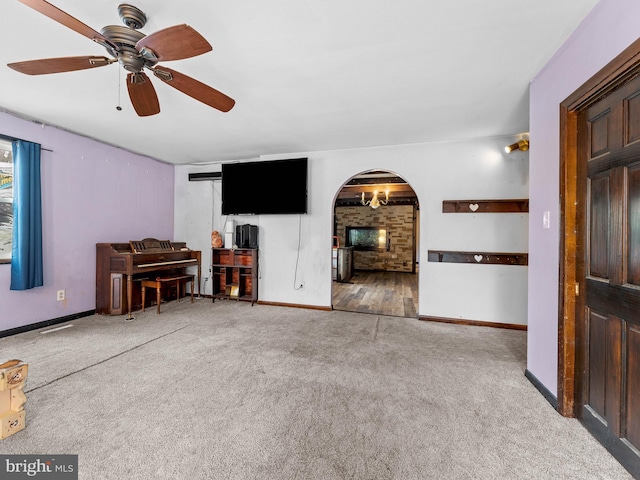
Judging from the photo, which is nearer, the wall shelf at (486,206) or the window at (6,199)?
the window at (6,199)

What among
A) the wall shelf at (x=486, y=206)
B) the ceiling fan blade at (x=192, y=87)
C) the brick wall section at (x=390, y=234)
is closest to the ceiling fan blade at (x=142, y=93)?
the ceiling fan blade at (x=192, y=87)

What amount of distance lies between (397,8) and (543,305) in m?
2.31

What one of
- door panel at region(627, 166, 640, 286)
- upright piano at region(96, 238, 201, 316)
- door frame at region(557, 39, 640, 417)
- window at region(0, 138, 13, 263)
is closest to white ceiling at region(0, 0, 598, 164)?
window at region(0, 138, 13, 263)

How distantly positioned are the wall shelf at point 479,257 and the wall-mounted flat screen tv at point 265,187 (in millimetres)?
2104

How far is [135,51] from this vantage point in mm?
1642

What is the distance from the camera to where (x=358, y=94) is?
261 cm

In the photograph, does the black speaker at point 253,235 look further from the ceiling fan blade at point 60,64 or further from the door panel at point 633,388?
the door panel at point 633,388

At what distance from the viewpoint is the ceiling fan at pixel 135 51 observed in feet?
4.40

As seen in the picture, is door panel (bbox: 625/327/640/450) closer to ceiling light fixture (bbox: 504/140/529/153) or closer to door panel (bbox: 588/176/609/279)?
door panel (bbox: 588/176/609/279)

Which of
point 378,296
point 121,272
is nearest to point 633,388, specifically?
point 378,296

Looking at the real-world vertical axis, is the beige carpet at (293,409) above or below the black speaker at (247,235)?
below

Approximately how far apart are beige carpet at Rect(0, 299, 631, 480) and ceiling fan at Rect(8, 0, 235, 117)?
84.9 inches

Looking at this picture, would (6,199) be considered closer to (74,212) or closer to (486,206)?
(74,212)

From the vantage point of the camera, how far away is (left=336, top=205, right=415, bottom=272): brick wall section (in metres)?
9.42
